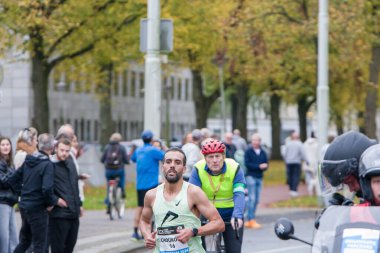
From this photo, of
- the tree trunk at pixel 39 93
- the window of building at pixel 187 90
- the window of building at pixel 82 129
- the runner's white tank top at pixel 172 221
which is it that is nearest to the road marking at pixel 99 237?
the runner's white tank top at pixel 172 221

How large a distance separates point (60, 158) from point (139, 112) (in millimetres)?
72178

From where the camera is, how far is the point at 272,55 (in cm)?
3744

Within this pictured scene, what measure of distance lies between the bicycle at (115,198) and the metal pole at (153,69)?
9.79 ft

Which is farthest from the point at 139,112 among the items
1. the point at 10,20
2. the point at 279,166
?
the point at 10,20

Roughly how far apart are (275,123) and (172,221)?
177 feet

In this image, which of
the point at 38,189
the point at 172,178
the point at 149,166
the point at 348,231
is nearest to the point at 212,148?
the point at 38,189

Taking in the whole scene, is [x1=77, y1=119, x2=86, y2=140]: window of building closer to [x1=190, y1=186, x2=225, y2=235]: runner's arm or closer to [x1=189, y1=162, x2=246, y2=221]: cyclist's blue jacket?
Answer: [x1=189, y1=162, x2=246, y2=221]: cyclist's blue jacket

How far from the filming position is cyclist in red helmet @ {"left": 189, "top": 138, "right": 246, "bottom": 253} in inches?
462

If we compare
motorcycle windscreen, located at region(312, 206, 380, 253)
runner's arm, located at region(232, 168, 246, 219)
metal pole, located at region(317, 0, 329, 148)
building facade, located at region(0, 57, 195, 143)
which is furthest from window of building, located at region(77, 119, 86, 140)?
motorcycle windscreen, located at region(312, 206, 380, 253)

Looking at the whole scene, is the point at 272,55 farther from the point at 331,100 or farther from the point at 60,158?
the point at 60,158

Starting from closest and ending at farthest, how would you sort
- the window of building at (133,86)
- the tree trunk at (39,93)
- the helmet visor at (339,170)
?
the helmet visor at (339,170)
the tree trunk at (39,93)
the window of building at (133,86)

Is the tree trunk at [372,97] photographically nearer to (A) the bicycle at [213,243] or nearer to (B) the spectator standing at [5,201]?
(B) the spectator standing at [5,201]

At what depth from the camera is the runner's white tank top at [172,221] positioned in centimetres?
895

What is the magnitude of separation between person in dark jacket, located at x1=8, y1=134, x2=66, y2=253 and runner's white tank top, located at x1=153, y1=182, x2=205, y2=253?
3924 mm
